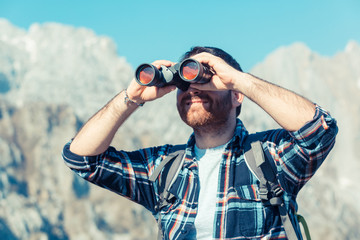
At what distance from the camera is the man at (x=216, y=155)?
3.48m

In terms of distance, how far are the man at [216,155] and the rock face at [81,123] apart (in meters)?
76.6

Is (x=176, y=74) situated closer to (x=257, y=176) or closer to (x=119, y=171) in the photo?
(x=119, y=171)

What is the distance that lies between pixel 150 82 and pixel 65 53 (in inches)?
6294

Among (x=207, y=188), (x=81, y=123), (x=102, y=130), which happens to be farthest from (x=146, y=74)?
(x=81, y=123)

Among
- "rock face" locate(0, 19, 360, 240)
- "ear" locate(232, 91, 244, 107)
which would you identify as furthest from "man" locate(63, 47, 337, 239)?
"rock face" locate(0, 19, 360, 240)

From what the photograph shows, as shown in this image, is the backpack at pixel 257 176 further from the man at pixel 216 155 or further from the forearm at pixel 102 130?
the forearm at pixel 102 130

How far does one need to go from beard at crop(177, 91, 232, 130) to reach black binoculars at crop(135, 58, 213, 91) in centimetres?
19

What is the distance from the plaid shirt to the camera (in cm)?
346

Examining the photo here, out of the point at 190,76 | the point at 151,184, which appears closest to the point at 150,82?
the point at 190,76

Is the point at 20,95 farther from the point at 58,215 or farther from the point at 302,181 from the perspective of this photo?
the point at 302,181

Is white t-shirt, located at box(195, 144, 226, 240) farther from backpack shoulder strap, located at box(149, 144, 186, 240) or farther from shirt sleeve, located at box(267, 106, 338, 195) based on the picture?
shirt sleeve, located at box(267, 106, 338, 195)

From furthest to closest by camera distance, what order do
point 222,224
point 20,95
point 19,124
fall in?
1. point 20,95
2. point 19,124
3. point 222,224

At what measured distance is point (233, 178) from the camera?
3.77 meters

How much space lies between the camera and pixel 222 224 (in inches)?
140
